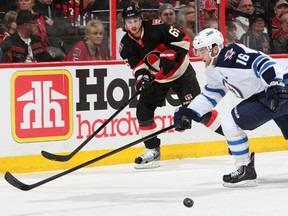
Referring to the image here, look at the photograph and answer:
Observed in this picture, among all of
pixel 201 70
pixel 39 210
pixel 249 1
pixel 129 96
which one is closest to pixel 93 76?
pixel 129 96

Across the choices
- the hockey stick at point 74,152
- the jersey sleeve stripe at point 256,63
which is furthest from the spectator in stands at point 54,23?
the jersey sleeve stripe at point 256,63

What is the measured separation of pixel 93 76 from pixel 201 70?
994 mm

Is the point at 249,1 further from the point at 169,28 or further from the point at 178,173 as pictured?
the point at 178,173

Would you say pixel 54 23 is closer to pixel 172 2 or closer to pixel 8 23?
pixel 8 23

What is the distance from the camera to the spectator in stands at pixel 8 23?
23.6ft

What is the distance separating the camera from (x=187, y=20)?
819 centimetres

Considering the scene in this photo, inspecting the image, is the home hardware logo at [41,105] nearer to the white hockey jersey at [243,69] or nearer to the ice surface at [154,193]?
the ice surface at [154,193]

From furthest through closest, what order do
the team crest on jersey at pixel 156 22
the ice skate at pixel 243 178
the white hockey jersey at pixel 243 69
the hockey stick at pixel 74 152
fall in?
the team crest on jersey at pixel 156 22 < the hockey stick at pixel 74 152 < the ice skate at pixel 243 178 < the white hockey jersey at pixel 243 69

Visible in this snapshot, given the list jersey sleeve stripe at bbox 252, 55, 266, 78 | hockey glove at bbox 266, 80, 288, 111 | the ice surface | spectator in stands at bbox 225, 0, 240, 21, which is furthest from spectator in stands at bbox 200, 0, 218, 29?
hockey glove at bbox 266, 80, 288, 111

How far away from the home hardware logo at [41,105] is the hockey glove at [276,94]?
2.09m

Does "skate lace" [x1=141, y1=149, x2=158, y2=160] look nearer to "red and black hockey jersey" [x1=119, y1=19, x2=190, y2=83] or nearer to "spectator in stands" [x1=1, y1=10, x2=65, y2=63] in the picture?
"red and black hockey jersey" [x1=119, y1=19, x2=190, y2=83]

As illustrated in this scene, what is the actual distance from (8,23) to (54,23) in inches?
15.2

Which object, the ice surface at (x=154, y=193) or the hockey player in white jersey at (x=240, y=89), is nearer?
the ice surface at (x=154, y=193)

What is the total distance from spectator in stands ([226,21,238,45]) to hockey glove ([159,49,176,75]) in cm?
117
